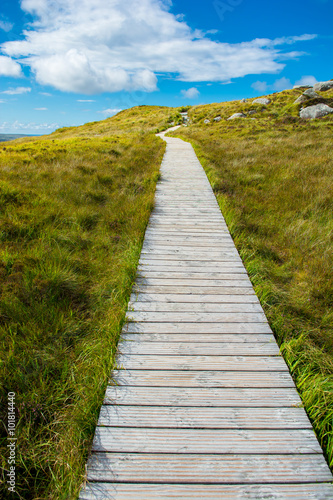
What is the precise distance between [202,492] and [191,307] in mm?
1759

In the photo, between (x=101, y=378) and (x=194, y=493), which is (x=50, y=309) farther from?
(x=194, y=493)

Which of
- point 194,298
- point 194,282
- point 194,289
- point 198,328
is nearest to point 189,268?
point 194,282

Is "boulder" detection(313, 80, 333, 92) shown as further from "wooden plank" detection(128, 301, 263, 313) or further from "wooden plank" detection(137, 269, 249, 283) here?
"wooden plank" detection(128, 301, 263, 313)

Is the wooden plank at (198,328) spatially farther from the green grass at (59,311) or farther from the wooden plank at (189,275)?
the wooden plank at (189,275)

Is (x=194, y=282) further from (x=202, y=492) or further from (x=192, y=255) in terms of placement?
(x=202, y=492)

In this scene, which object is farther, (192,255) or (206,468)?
(192,255)

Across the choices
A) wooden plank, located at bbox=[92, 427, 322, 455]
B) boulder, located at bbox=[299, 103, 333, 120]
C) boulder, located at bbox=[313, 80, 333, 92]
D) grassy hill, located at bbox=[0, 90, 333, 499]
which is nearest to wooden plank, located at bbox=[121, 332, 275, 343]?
grassy hill, located at bbox=[0, 90, 333, 499]

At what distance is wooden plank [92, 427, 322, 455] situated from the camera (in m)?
1.83

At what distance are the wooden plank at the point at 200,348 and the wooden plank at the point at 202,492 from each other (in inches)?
40.7

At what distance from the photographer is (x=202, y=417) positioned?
2.02m

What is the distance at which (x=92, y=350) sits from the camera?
259 cm

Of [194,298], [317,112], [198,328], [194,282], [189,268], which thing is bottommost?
[198,328]

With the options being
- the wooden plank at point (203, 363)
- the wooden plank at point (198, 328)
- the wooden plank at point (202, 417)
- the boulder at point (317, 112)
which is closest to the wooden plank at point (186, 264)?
the wooden plank at point (198, 328)

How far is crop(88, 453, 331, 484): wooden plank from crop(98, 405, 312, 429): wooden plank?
0.20 m
